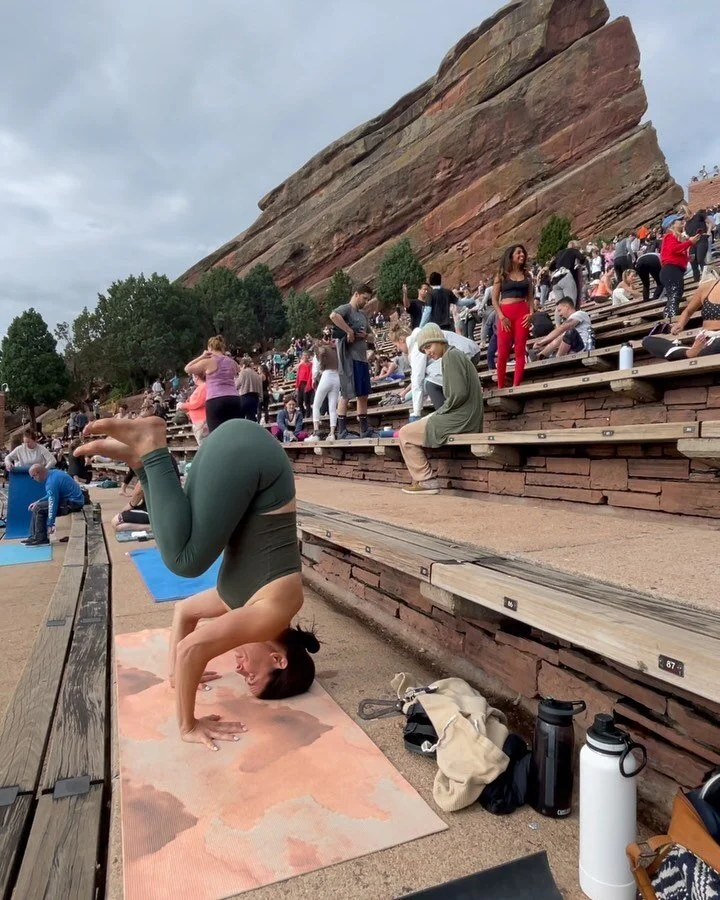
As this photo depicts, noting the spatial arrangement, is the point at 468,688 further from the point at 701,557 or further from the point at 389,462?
the point at 389,462

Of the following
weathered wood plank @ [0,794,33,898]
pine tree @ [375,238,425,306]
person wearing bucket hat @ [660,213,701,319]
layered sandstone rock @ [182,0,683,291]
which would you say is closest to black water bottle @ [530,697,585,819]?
weathered wood plank @ [0,794,33,898]

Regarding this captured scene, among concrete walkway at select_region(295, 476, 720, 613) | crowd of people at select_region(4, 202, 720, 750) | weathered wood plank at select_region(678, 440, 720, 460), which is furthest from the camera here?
weathered wood plank at select_region(678, 440, 720, 460)

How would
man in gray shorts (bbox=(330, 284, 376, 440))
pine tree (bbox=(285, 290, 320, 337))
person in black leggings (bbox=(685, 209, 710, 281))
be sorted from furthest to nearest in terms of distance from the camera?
pine tree (bbox=(285, 290, 320, 337)) < person in black leggings (bbox=(685, 209, 710, 281)) < man in gray shorts (bbox=(330, 284, 376, 440))

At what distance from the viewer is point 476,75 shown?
51.9 meters

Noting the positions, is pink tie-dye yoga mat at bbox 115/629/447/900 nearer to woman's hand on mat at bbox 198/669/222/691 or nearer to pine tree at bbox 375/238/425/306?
woman's hand on mat at bbox 198/669/222/691

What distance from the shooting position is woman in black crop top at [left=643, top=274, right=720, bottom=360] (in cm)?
389

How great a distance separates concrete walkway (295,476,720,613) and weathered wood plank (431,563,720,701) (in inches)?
14.0

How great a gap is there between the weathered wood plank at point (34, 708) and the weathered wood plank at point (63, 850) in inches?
8.3

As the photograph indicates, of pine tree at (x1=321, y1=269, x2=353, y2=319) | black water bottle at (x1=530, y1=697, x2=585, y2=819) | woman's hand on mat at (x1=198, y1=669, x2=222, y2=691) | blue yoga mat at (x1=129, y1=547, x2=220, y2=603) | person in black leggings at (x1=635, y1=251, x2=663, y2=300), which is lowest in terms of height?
blue yoga mat at (x1=129, y1=547, x2=220, y2=603)

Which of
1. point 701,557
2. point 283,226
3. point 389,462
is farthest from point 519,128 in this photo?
point 701,557

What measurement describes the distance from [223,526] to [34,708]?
4.33ft

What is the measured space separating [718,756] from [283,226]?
63384 mm

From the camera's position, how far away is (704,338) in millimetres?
3936

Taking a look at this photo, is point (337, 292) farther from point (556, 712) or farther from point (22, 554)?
point (556, 712)
